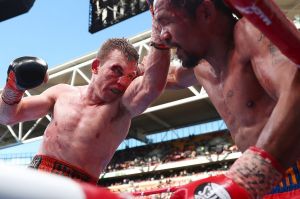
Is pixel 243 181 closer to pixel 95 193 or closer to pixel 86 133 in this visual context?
pixel 95 193

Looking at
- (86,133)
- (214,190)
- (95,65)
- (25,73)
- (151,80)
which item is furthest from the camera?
(95,65)

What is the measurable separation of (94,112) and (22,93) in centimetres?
57

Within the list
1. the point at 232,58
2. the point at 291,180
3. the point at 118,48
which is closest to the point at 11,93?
the point at 118,48

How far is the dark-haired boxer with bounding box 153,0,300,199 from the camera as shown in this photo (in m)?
1.21

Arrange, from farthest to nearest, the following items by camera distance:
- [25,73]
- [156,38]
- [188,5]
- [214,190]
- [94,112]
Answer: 1. [94,112]
2. [25,73]
3. [156,38]
4. [188,5]
5. [214,190]

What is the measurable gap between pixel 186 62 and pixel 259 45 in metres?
0.42

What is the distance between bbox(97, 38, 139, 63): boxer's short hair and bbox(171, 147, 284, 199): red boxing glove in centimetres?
201

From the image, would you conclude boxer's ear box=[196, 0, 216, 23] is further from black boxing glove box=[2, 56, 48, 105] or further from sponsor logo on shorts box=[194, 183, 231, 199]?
black boxing glove box=[2, 56, 48, 105]

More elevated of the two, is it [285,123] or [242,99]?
[242,99]

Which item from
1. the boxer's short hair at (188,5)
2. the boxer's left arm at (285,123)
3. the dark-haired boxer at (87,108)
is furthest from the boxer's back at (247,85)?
the dark-haired boxer at (87,108)

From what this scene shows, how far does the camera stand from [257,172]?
118cm

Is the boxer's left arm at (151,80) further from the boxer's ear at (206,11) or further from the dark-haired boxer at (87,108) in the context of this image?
the boxer's ear at (206,11)

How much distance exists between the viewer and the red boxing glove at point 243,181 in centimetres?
109

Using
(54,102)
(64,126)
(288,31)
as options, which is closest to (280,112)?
(288,31)
